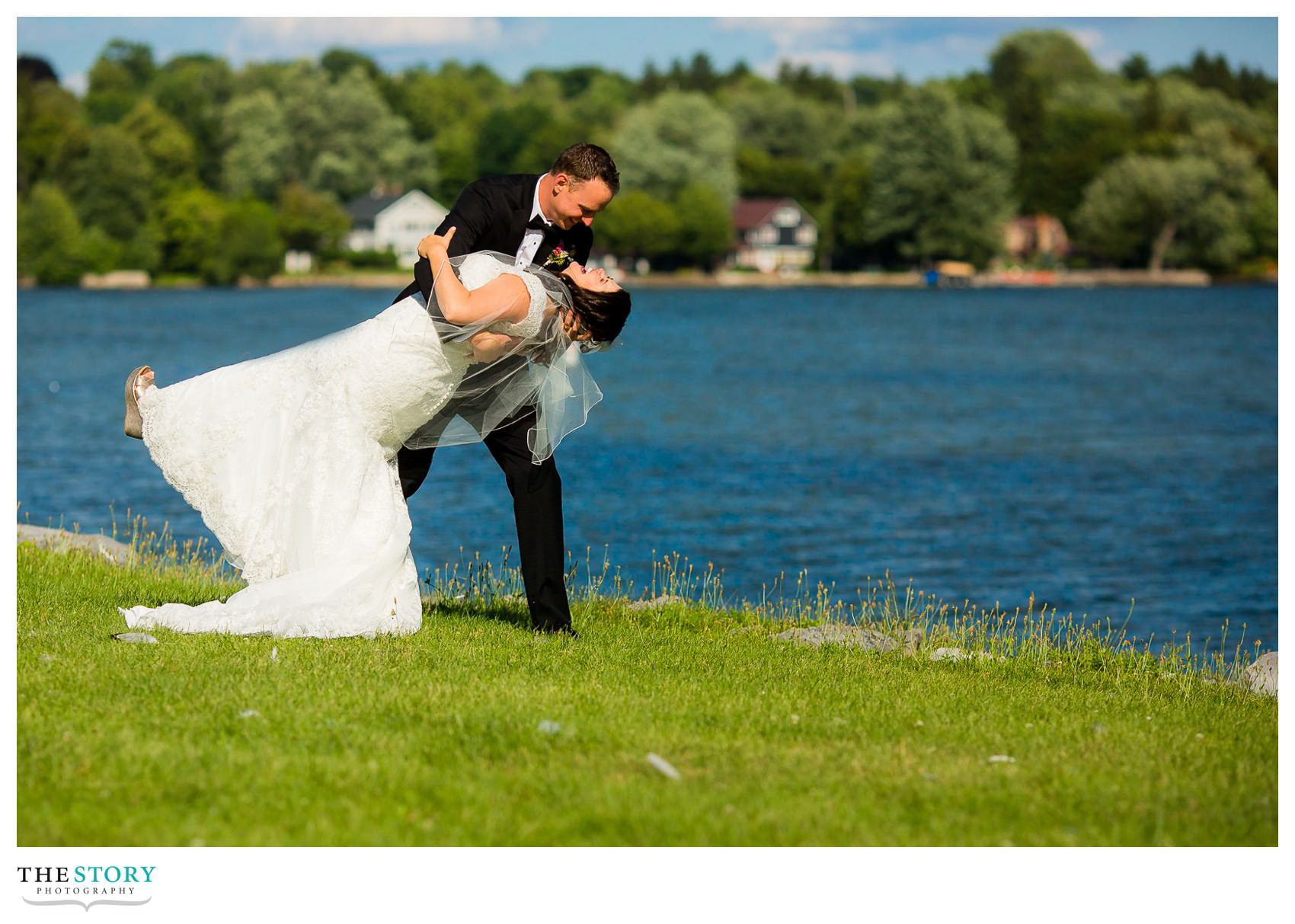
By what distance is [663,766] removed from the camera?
655 cm

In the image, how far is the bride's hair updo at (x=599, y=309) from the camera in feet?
30.5

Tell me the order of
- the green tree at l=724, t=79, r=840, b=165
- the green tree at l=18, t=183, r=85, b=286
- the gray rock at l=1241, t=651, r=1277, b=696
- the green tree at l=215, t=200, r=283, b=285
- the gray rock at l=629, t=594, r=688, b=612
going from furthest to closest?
the green tree at l=724, t=79, r=840, b=165 → the green tree at l=215, t=200, r=283, b=285 → the green tree at l=18, t=183, r=85, b=286 → the gray rock at l=629, t=594, r=688, b=612 → the gray rock at l=1241, t=651, r=1277, b=696

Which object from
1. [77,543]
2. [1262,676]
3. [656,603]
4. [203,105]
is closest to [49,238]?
[203,105]

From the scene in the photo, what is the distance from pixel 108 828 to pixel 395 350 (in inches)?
156

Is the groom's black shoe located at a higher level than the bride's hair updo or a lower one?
lower

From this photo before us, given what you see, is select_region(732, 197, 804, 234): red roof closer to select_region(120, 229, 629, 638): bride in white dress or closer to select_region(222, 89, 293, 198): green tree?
select_region(222, 89, 293, 198): green tree

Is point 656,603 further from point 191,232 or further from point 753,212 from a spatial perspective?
point 753,212

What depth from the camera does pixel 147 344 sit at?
215 ft

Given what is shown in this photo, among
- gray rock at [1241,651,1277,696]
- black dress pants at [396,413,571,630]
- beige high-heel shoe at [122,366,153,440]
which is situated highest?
beige high-heel shoe at [122,366,153,440]

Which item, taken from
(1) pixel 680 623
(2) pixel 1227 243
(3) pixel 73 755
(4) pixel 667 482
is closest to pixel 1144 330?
(2) pixel 1227 243

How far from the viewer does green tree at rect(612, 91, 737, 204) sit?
142m

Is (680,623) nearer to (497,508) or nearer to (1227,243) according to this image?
(497,508)
